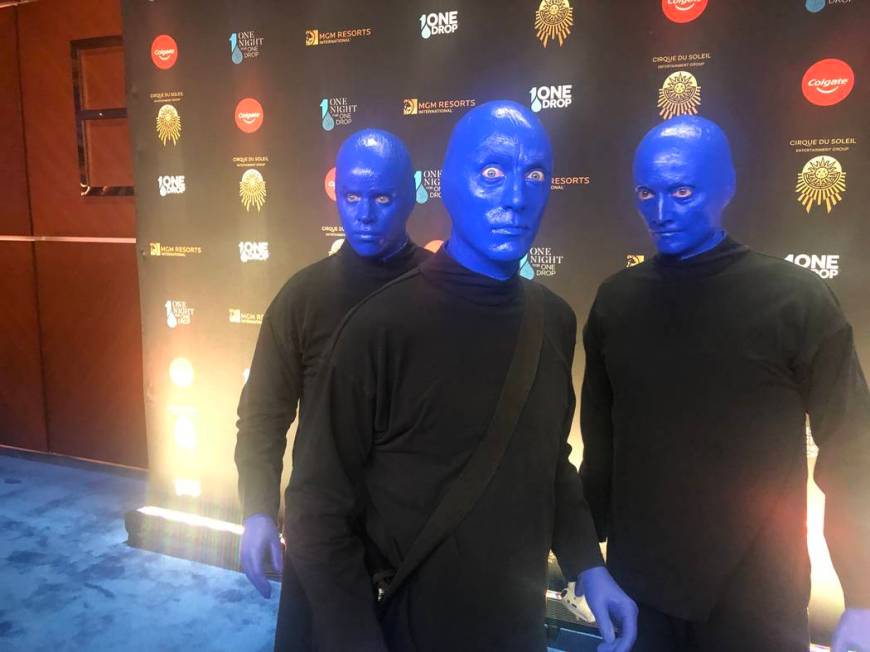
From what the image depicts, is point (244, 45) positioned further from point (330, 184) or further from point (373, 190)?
point (373, 190)

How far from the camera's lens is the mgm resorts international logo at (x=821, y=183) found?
7.24 feet

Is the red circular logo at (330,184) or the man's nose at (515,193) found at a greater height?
the red circular logo at (330,184)

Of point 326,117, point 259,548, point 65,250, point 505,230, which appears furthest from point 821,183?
point 65,250

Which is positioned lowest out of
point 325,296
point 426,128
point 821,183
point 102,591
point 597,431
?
point 102,591

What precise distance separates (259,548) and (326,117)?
6.50 ft

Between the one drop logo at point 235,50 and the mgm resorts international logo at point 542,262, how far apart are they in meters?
1.63

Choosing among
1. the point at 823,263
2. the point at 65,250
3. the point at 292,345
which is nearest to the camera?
the point at 292,345

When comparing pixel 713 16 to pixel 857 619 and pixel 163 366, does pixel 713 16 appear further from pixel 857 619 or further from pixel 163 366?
pixel 163 366

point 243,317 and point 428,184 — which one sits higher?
point 428,184

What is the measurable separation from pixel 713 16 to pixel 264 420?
2039mm

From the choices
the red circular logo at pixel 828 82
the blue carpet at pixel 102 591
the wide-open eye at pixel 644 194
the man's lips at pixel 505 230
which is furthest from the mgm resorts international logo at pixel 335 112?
the blue carpet at pixel 102 591

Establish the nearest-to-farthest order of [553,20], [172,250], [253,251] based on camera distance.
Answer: [553,20] → [253,251] → [172,250]

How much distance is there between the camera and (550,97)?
253 cm

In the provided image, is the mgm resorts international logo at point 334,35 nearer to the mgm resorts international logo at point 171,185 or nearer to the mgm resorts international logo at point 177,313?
the mgm resorts international logo at point 171,185
